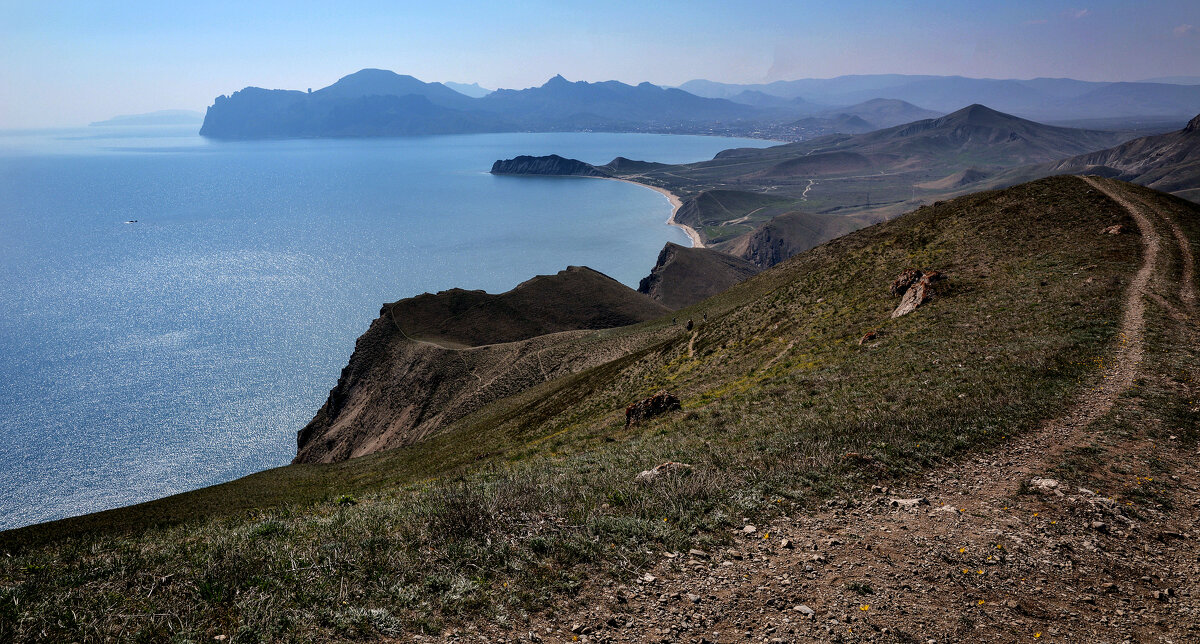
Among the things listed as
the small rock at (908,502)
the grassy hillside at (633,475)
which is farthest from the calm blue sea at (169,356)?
the small rock at (908,502)

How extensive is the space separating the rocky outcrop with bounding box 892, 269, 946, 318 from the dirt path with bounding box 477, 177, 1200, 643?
1976cm

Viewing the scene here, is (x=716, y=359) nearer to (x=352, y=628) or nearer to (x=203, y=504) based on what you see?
(x=352, y=628)

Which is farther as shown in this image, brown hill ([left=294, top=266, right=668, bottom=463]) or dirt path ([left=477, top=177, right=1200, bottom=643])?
brown hill ([left=294, top=266, right=668, bottom=463])

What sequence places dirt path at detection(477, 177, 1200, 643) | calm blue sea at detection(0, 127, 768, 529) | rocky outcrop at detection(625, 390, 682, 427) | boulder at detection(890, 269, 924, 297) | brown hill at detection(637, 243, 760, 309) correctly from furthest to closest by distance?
1. brown hill at detection(637, 243, 760, 309)
2. calm blue sea at detection(0, 127, 768, 529)
3. boulder at detection(890, 269, 924, 297)
4. rocky outcrop at detection(625, 390, 682, 427)
5. dirt path at detection(477, 177, 1200, 643)

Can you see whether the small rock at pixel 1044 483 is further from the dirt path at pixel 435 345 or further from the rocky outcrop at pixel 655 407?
the dirt path at pixel 435 345

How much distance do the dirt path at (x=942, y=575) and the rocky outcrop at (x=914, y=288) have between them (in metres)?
19.8

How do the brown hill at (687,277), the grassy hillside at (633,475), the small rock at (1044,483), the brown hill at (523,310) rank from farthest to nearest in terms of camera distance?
the brown hill at (687,277) < the brown hill at (523,310) < the small rock at (1044,483) < the grassy hillside at (633,475)

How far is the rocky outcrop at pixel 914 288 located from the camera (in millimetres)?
31953

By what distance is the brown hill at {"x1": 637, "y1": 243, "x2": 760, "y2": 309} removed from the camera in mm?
148750

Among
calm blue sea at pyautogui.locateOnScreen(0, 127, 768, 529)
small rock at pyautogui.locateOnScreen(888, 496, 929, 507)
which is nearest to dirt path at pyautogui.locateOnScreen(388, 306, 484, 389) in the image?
calm blue sea at pyautogui.locateOnScreen(0, 127, 768, 529)

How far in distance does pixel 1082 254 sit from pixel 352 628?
4471cm

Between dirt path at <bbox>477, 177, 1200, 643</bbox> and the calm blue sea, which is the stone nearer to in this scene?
dirt path at <bbox>477, 177, 1200, 643</bbox>

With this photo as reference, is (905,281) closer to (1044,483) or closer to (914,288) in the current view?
(914,288)

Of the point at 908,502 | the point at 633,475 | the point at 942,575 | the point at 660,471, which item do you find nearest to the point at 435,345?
the point at 633,475
